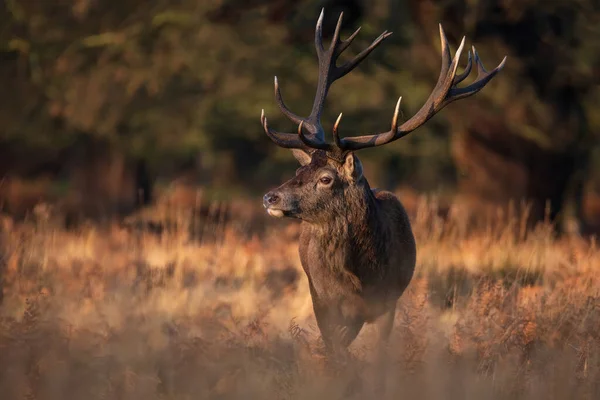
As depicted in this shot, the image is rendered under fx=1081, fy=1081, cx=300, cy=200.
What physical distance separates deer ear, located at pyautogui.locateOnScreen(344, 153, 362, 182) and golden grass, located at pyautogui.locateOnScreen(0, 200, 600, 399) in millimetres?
862

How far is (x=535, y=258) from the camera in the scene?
10.8 meters

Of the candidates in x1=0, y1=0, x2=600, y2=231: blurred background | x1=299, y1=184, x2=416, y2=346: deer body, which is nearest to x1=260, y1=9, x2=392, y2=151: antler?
x1=299, y1=184, x2=416, y2=346: deer body

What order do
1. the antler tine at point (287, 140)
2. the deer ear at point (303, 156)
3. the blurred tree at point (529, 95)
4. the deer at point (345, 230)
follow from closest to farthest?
1. the deer at point (345, 230)
2. the antler tine at point (287, 140)
3. the deer ear at point (303, 156)
4. the blurred tree at point (529, 95)

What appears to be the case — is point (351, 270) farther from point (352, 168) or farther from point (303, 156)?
point (303, 156)

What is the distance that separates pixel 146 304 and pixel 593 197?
24799mm

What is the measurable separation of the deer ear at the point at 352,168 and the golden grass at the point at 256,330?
0.86 metres

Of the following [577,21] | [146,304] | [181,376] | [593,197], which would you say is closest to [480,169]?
[577,21]

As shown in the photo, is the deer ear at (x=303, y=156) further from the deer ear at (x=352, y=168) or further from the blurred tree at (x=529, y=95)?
the blurred tree at (x=529, y=95)

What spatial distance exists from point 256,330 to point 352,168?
1.24 metres

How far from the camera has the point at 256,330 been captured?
6703 millimetres

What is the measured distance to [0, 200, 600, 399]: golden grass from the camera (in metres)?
5.87

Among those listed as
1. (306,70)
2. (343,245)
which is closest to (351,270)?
(343,245)

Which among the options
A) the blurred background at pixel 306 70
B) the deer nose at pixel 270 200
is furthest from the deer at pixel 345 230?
the blurred background at pixel 306 70

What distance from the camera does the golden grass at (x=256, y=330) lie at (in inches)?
231
